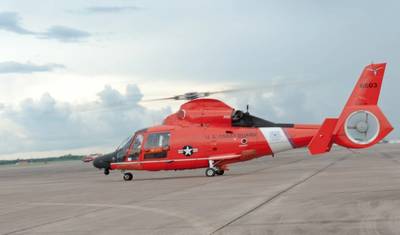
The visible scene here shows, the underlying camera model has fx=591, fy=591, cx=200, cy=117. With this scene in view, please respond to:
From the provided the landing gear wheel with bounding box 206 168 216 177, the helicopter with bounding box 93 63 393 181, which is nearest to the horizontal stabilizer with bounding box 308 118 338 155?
the helicopter with bounding box 93 63 393 181

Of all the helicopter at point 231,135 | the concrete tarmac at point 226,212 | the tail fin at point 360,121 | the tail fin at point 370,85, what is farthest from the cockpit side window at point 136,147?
the tail fin at point 370,85

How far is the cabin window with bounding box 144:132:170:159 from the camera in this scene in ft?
103

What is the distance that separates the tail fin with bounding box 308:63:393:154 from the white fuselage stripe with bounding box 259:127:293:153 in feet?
6.20

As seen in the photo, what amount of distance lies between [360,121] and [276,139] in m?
4.22

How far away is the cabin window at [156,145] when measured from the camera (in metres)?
31.5

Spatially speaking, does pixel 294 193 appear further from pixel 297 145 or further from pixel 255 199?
pixel 297 145

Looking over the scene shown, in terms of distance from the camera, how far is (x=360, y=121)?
28266 mm

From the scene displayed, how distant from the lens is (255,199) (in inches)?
679

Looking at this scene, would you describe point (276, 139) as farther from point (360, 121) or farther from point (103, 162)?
point (103, 162)

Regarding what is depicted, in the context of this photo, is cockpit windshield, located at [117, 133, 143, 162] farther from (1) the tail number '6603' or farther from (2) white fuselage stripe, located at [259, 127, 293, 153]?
(1) the tail number '6603'

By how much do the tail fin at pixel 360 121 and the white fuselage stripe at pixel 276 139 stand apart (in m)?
1.89

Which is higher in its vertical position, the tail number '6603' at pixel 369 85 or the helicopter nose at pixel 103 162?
the tail number '6603' at pixel 369 85

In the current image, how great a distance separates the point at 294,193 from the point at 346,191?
1605mm

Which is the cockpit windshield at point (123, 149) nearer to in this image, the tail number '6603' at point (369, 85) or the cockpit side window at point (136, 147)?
the cockpit side window at point (136, 147)
